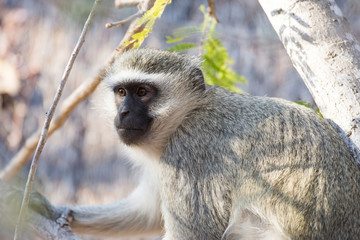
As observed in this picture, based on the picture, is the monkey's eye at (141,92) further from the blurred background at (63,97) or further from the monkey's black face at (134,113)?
the blurred background at (63,97)

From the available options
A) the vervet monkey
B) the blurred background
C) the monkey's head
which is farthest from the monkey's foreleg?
the blurred background

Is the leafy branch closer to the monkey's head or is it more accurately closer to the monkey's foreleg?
the monkey's head

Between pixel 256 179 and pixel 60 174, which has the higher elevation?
pixel 60 174

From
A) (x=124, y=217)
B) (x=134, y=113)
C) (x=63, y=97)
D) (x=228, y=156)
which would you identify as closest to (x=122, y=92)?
(x=134, y=113)

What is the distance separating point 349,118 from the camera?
3.11 m

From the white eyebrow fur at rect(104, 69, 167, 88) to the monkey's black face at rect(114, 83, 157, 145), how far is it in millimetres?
45

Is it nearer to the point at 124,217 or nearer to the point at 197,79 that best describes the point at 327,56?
the point at 197,79

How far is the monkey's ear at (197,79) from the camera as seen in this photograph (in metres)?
3.65

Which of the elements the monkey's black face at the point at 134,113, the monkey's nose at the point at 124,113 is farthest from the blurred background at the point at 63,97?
the monkey's nose at the point at 124,113

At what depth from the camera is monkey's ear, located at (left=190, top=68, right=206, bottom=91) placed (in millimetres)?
3650

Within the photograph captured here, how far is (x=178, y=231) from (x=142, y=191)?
97 centimetres

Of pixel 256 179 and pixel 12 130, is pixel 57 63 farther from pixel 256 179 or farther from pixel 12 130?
pixel 256 179

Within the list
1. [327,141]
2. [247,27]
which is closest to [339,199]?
[327,141]

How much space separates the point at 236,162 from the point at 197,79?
30.9 inches
